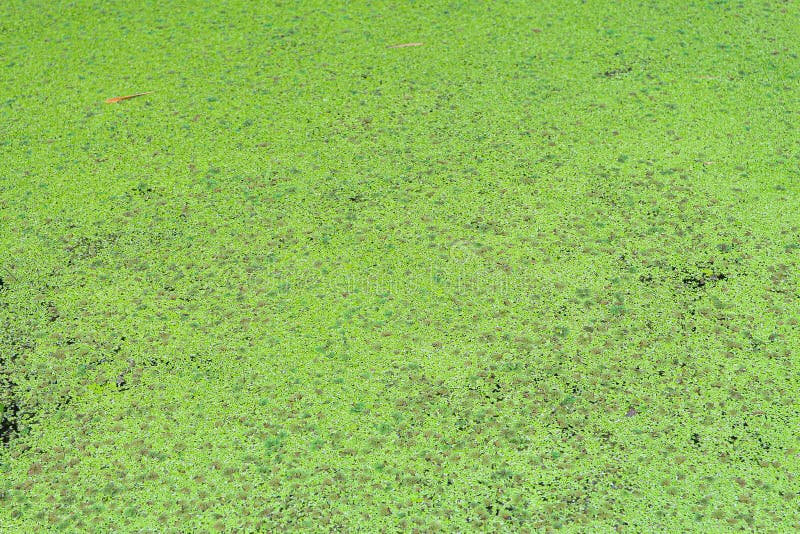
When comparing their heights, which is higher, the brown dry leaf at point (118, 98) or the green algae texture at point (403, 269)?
the brown dry leaf at point (118, 98)

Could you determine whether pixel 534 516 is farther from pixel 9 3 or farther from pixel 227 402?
pixel 9 3

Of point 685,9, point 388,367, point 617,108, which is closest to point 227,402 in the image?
point 388,367

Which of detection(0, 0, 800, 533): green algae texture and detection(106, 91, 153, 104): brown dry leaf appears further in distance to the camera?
detection(106, 91, 153, 104): brown dry leaf

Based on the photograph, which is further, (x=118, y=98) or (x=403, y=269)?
(x=118, y=98)

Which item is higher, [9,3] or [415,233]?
[9,3]

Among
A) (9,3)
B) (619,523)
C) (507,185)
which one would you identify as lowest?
(619,523)

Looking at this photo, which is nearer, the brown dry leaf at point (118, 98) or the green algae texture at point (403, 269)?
the green algae texture at point (403, 269)

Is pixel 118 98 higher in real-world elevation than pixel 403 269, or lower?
higher

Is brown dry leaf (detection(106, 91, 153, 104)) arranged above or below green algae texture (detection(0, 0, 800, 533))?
above
